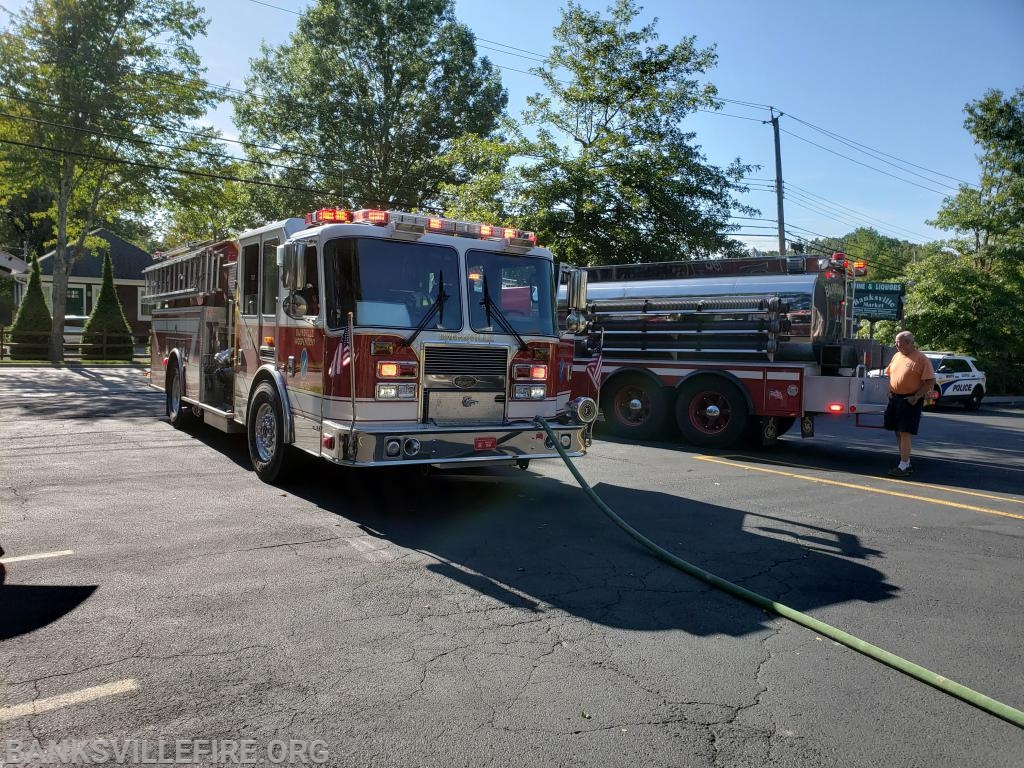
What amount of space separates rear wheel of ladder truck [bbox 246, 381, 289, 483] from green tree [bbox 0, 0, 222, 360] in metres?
21.4

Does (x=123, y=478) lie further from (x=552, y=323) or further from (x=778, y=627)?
(x=778, y=627)

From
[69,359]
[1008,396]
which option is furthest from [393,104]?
[1008,396]

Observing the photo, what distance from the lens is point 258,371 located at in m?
8.37

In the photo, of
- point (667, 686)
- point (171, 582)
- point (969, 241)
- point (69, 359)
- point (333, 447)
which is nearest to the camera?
point (667, 686)

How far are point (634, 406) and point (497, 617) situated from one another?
887 centimetres

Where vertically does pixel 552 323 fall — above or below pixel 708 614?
above

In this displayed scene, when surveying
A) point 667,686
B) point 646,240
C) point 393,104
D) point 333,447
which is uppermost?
point 393,104

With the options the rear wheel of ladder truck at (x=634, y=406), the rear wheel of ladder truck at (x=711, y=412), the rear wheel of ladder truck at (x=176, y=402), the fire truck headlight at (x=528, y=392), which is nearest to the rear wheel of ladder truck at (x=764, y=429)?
the rear wheel of ladder truck at (x=711, y=412)

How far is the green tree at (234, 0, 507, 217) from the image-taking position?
115 ft

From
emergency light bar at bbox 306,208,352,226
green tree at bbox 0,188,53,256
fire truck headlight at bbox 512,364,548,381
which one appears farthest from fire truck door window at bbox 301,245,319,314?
green tree at bbox 0,188,53,256

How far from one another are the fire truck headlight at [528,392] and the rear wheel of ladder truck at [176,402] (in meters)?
6.01

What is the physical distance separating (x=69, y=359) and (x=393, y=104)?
17270 mm

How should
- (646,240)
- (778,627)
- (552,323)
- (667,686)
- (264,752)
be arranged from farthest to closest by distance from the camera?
1. (646,240)
2. (552,323)
3. (778,627)
4. (667,686)
5. (264,752)

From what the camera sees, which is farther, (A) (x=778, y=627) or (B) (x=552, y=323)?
(B) (x=552, y=323)
